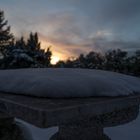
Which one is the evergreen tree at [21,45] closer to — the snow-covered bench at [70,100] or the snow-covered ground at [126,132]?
the snow-covered ground at [126,132]

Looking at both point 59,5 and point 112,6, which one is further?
point 112,6

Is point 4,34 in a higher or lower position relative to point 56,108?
higher

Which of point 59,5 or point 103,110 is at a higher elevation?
point 59,5

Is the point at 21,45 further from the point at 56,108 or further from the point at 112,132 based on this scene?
the point at 56,108

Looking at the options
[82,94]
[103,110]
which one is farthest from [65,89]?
[103,110]

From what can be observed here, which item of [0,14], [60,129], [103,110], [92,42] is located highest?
[0,14]

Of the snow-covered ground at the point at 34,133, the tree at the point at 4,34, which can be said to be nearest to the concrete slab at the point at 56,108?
the snow-covered ground at the point at 34,133

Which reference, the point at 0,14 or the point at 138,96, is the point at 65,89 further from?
the point at 0,14

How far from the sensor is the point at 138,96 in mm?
1611

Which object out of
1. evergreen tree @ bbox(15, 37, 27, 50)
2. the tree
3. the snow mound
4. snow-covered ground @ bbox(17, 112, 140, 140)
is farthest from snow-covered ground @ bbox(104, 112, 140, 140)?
the tree

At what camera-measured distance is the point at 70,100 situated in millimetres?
1301

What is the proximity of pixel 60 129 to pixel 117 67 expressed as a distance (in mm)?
4832

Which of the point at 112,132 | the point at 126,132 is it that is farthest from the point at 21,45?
the point at 112,132

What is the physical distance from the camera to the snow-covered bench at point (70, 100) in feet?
3.64
